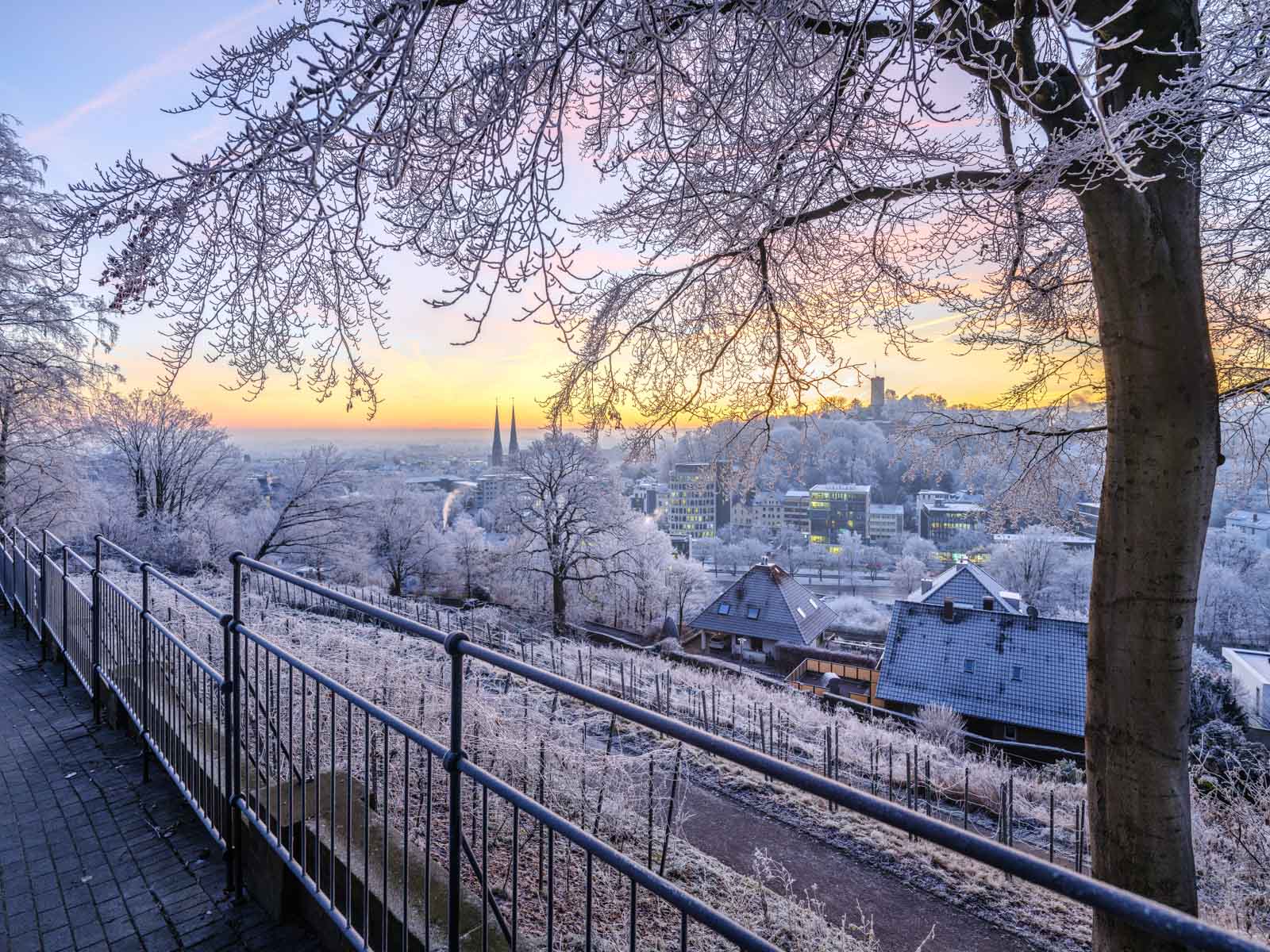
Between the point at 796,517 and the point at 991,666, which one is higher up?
the point at 796,517

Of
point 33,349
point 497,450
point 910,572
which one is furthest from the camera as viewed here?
point 910,572

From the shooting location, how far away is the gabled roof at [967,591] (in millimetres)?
20859

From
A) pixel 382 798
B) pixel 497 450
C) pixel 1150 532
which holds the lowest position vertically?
pixel 382 798

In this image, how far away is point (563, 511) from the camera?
887 inches

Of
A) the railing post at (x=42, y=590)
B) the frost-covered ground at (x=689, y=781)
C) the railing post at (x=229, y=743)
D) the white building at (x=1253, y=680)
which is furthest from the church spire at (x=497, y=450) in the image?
the white building at (x=1253, y=680)

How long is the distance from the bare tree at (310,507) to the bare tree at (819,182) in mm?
23179

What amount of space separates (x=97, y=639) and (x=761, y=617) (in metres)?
23.1

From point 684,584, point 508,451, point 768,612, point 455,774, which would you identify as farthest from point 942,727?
point 684,584

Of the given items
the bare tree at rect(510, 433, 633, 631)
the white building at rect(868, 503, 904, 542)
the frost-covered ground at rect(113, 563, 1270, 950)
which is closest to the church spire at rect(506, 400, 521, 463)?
the bare tree at rect(510, 433, 633, 631)

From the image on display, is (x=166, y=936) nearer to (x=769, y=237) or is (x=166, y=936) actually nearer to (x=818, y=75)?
(x=818, y=75)

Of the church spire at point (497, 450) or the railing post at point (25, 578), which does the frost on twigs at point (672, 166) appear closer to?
the railing post at point (25, 578)

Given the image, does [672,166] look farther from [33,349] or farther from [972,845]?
[33,349]

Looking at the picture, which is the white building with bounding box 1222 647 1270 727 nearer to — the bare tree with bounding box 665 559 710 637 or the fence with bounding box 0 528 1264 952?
the bare tree with bounding box 665 559 710 637

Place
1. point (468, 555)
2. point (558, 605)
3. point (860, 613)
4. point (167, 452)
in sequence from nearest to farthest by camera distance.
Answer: point (558, 605)
point (167, 452)
point (468, 555)
point (860, 613)
